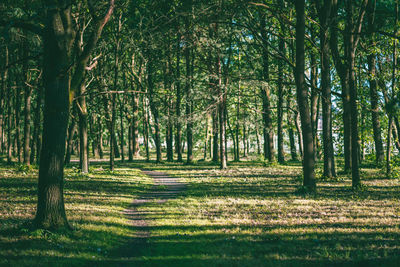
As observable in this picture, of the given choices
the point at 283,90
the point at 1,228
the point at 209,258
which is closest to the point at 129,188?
the point at 1,228

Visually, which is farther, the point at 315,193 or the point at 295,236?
the point at 315,193

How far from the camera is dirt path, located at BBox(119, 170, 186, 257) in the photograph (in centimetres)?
802

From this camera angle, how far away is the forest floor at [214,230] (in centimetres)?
657

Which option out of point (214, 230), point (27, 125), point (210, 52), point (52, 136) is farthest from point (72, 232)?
point (210, 52)

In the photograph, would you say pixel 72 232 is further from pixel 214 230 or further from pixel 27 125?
pixel 27 125

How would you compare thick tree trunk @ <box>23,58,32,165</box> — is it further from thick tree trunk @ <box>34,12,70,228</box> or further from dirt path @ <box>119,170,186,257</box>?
thick tree trunk @ <box>34,12,70,228</box>

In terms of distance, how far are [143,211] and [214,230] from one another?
13.6 ft

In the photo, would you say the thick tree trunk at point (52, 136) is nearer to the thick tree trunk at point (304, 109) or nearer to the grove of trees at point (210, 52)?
the grove of trees at point (210, 52)

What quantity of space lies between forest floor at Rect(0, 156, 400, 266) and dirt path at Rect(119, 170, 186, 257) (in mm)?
52

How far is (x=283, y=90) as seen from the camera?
30078 mm

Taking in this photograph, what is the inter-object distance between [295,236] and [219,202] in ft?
17.4

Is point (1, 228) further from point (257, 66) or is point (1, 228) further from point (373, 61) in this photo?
point (373, 61)

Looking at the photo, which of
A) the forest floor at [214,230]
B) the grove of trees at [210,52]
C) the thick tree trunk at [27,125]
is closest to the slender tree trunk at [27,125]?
the thick tree trunk at [27,125]

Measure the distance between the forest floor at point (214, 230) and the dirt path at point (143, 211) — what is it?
52 millimetres
